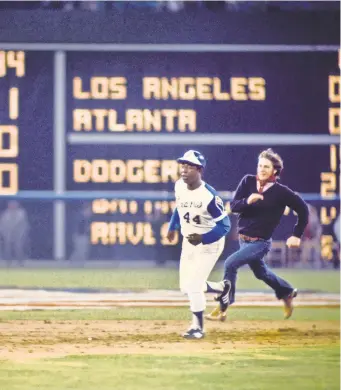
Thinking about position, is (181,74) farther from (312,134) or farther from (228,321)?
(228,321)

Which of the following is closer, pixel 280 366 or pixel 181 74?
pixel 280 366

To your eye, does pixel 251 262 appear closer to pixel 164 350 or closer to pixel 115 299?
pixel 164 350

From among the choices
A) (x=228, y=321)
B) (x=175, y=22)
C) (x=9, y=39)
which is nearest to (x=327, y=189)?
(x=175, y=22)

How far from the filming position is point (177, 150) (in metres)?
10.5

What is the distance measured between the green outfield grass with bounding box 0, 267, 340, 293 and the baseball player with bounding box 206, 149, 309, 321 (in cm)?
297

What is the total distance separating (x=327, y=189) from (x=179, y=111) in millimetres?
1577

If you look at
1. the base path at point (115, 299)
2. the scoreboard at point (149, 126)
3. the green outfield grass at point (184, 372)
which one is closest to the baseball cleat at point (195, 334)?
the green outfield grass at point (184, 372)

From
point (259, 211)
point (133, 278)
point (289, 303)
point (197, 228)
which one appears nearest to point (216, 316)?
point (289, 303)

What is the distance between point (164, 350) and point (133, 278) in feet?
15.1

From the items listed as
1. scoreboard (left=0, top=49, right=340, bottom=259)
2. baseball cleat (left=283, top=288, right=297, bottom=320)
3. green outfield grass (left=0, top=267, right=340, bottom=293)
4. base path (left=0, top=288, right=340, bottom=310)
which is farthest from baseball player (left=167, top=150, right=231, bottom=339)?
scoreboard (left=0, top=49, right=340, bottom=259)

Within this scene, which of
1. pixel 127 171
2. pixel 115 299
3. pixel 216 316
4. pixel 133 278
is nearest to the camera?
pixel 216 316

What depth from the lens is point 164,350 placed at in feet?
17.9

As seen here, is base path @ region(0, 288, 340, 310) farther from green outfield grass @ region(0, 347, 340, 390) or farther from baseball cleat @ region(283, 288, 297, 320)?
green outfield grass @ region(0, 347, 340, 390)

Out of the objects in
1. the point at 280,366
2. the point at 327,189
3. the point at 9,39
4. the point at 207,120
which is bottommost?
the point at 280,366
